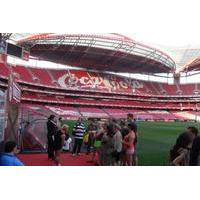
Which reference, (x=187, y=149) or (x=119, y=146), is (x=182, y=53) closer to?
(x=119, y=146)

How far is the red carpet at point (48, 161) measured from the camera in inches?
417

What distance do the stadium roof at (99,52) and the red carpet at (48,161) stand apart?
29.9 metres

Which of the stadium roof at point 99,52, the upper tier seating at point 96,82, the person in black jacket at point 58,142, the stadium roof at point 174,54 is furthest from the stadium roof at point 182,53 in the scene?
the person in black jacket at point 58,142

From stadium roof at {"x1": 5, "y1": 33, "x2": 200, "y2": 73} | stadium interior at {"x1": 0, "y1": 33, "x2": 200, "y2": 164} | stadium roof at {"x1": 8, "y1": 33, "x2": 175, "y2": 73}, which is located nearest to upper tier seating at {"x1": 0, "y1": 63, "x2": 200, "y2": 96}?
stadium interior at {"x1": 0, "y1": 33, "x2": 200, "y2": 164}

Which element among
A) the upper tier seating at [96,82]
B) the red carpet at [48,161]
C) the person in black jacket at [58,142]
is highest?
the upper tier seating at [96,82]

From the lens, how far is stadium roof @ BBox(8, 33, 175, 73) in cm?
4362

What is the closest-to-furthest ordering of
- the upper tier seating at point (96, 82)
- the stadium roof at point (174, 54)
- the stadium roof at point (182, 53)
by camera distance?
the stadium roof at point (174, 54)
the upper tier seating at point (96, 82)
the stadium roof at point (182, 53)

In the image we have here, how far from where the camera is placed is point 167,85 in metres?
53.9

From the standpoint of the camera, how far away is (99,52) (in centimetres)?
4753

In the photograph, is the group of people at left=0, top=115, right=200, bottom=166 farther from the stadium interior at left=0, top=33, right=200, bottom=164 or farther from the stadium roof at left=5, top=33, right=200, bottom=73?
the stadium roof at left=5, top=33, right=200, bottom=73

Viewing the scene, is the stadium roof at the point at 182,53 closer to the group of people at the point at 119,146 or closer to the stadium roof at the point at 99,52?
the stadium roof at the point at 99,52

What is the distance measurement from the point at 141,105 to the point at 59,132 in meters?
36.5

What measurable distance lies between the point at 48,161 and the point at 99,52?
37308 mm
